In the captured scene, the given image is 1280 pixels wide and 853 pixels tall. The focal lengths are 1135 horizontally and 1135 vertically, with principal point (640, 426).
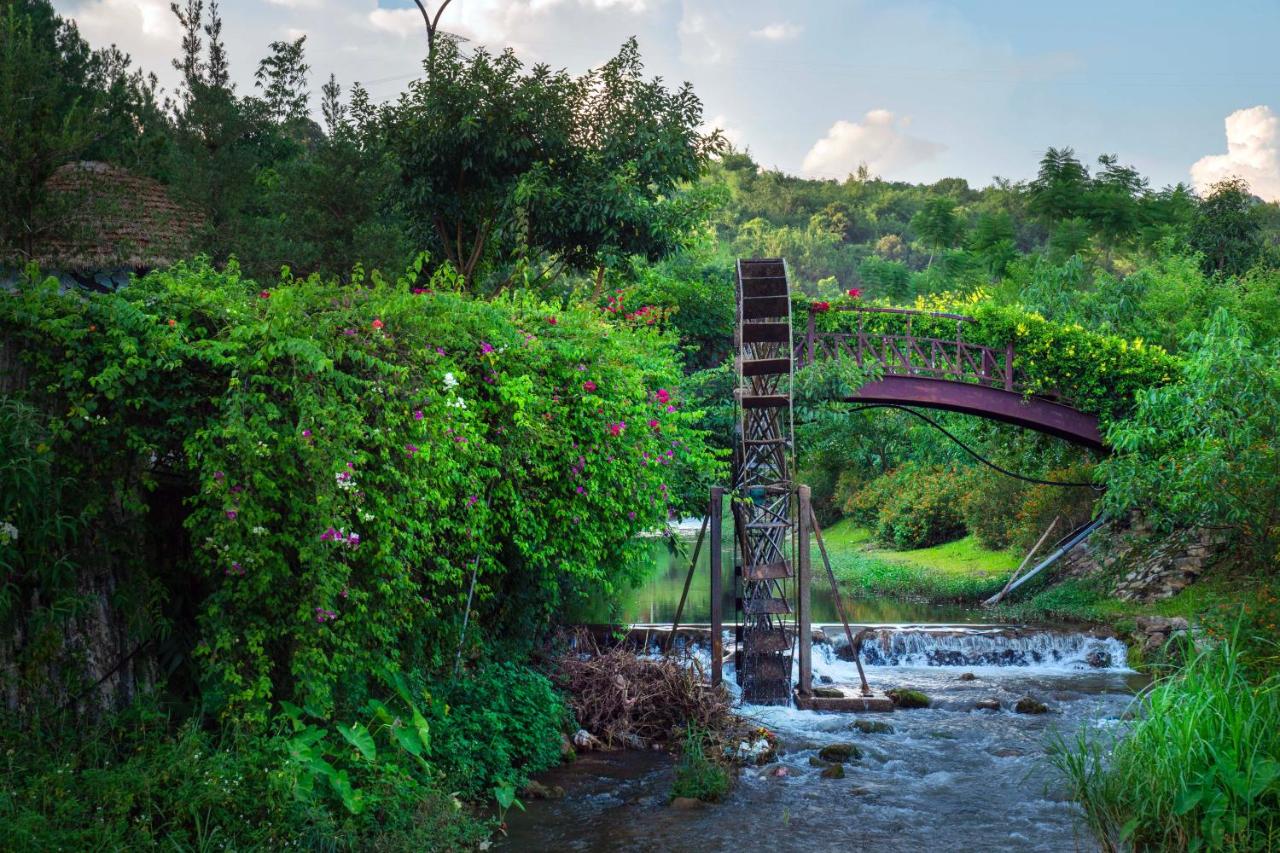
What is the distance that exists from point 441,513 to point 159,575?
6.31 ft

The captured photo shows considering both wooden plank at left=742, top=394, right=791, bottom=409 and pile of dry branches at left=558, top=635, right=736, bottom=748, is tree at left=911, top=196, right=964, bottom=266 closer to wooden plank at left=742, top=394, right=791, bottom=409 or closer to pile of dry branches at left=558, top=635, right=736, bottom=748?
wooden plank at left=742, top=394, right=791, bottom=409

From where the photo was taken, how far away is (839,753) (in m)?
11.1

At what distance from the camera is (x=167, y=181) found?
65.0ft

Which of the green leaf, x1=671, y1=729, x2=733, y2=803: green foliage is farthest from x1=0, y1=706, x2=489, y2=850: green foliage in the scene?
x1=671, y1=729, x2=733, y2=803: green foliage

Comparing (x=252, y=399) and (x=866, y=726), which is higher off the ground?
(x=252, y=399)

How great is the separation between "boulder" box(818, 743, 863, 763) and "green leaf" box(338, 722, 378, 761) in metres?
5.37

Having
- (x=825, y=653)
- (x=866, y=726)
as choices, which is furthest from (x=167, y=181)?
(x=866, y=726)

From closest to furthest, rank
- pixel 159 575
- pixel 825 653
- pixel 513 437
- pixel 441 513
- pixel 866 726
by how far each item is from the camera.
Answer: pixel 159 575 → pixel 441 513 → pixel 513 437 → pixel 866 726 → pixel 825 653

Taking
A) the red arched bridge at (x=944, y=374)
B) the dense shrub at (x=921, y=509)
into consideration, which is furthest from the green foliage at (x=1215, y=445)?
the dense shrub at (x=921, y=509)

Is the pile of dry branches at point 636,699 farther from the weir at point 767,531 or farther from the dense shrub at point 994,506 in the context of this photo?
the dense shrub at point 994,506

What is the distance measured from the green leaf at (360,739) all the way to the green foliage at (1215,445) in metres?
8.57

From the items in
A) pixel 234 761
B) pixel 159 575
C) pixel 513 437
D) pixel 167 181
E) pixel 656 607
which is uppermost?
Answer: pixel 167 181

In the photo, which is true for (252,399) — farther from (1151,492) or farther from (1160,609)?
(1160,609)

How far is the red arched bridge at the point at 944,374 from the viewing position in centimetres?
2006
